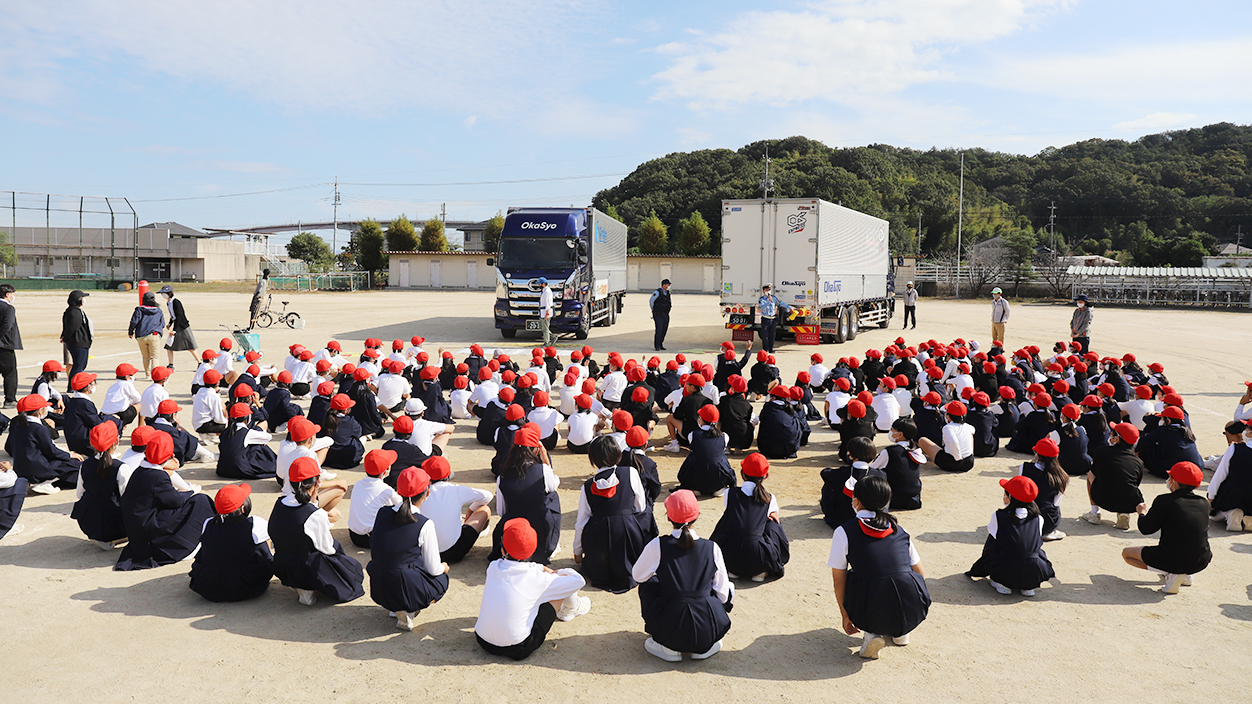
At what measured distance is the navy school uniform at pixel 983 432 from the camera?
927 cm

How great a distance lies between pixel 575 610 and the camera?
5.05m

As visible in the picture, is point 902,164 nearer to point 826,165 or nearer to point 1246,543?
point 826,165

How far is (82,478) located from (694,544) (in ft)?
17.0

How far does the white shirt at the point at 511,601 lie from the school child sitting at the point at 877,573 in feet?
5.99

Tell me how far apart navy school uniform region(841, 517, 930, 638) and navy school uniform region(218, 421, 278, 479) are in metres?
6.33

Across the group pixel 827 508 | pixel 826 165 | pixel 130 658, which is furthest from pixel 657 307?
pixel 826 165

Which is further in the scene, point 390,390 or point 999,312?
point 999,312

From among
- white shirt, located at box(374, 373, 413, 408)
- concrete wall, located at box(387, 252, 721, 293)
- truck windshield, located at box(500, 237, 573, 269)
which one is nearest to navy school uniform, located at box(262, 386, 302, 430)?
white shirt, located at box(374, 373, 413, 408)

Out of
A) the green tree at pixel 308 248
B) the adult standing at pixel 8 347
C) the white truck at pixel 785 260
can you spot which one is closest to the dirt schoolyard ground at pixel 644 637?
the adult standing at pixel 8 347

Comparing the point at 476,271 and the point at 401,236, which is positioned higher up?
the point at 401,236

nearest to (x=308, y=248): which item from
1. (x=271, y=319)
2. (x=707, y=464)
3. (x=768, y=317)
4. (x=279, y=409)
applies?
(x=271, y=319)

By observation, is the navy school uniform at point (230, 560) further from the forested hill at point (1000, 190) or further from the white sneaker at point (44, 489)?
the forested hill at point (1000, 190)

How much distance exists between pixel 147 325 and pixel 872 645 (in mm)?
13450

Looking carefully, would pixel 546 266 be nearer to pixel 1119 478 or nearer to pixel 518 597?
pixel 1119 478
